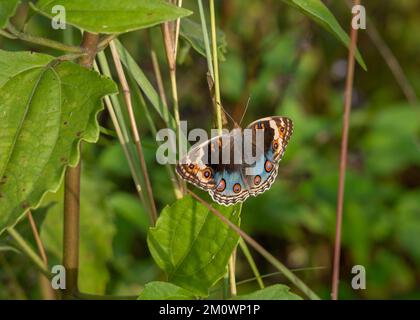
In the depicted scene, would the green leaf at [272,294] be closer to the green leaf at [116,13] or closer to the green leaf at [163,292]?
the green leaf at [163,292]

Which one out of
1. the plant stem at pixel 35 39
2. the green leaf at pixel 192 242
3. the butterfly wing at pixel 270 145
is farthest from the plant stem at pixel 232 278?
the plant stem at pixel 35 39

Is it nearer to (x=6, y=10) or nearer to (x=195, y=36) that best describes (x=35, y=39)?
(x=6, y=10)

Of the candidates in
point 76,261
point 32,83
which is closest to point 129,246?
point 76,261

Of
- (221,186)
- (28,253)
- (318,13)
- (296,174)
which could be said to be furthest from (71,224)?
(296,174)

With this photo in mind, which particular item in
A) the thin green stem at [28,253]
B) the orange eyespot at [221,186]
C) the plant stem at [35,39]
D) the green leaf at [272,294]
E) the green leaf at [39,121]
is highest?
the plant stem at [35,39]

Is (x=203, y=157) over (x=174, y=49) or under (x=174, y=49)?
under

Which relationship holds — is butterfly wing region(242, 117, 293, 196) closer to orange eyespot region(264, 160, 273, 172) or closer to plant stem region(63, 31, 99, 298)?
orange eyespot region(264, 160, 273, 172)
